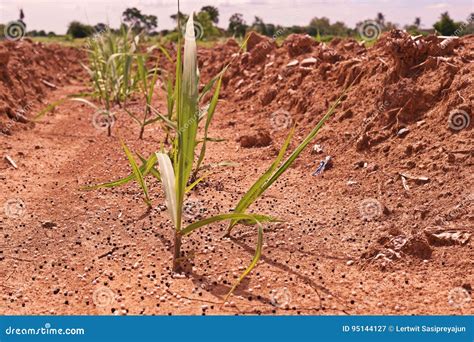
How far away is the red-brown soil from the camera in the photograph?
2.44m

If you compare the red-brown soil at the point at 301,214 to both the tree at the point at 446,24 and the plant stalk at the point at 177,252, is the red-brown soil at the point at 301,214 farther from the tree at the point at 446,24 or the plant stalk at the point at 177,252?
the tree at the point at 446,24

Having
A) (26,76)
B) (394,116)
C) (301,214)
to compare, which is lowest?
(301,214)

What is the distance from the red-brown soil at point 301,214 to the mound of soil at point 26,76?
69 cm

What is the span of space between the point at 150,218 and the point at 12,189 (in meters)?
1.32

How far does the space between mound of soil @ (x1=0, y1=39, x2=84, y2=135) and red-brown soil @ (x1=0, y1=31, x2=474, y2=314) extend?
687 mm

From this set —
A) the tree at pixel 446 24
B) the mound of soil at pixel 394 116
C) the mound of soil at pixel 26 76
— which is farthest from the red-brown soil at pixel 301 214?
the tree at pixel 446 24

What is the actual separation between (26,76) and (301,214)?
642 cm

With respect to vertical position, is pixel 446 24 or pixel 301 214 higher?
pixel 446 24

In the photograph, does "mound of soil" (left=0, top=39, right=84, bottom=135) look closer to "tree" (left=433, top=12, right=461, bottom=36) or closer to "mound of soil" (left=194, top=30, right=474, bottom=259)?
"mound of soil" (left=194, top=30, right=474, bottom=259)

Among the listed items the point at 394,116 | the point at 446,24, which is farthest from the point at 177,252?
the point at 446,24

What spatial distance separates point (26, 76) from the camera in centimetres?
823

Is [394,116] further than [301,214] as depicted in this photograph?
Yes

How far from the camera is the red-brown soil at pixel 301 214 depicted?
244 centimetres

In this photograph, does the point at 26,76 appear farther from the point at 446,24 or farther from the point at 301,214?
the point at 446,24
